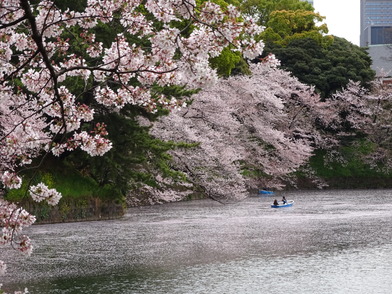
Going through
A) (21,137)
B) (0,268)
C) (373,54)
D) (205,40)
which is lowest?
(0,268)

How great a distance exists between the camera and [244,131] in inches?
1634

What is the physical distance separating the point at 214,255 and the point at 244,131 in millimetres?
24875

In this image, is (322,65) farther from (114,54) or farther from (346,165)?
(114,54)

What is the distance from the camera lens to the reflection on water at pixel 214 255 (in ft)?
42.7

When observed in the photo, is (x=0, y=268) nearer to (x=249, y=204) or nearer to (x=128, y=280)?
(x=128, y=280)

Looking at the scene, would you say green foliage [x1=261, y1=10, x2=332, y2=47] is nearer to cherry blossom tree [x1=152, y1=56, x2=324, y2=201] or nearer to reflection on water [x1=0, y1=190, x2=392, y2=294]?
cherry blossom tree [x1=152, y1=56, x2=324, y2=201]

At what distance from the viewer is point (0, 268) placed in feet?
24.7

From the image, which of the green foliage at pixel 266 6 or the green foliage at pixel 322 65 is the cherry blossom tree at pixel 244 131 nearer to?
the green foliage at pixel 322 65

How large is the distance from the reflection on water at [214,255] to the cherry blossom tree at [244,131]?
2.39 m

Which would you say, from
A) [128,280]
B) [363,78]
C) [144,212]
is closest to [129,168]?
[144,212]

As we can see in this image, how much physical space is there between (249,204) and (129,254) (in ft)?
62.1

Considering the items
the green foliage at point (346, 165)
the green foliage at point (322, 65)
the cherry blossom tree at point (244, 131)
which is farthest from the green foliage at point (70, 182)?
the green foliage at point (322, 65)

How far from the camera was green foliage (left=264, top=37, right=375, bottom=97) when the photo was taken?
51.2 m

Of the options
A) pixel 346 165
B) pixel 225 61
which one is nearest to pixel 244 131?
pixel 225 61
